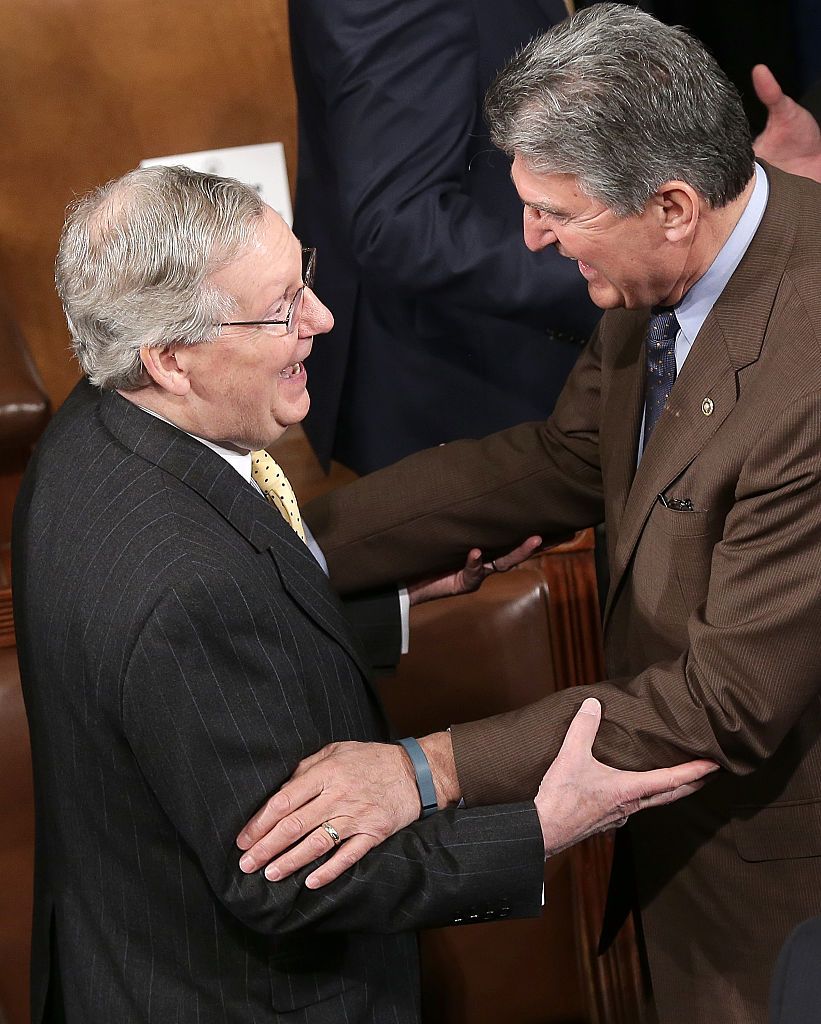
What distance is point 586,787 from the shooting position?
151 centimetres

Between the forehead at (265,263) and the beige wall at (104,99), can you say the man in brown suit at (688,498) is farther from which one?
the beige wall at (104,99)

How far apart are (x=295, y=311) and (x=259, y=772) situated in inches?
20.6

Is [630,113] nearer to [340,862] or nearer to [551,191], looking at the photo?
[551,191]

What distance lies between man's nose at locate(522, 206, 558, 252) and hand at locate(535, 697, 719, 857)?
582mm

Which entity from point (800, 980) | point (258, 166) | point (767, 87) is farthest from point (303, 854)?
point (258, 166)

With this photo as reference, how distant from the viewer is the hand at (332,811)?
4.43 ft

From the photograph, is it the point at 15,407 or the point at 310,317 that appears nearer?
the point at 310,317

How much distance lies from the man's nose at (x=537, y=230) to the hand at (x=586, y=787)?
1.91ft

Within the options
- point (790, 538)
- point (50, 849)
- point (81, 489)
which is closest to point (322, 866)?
point (50, 849)

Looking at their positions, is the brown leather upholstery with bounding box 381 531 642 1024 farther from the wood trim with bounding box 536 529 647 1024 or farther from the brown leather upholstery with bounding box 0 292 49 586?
the brown leather upholstery with bounding box 0 292 49 586

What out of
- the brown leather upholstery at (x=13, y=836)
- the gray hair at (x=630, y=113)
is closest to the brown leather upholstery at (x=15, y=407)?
the brown leather upholstery at (x=13, y=836)

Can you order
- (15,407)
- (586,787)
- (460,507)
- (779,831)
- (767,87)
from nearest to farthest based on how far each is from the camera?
(586,787)
(779,831)
(460,507)
(767,87)
(15,407)

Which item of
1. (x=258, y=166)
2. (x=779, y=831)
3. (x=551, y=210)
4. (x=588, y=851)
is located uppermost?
(x=551, y=210)

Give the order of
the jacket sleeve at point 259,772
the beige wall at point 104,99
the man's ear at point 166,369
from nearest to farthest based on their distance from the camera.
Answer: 1. the jacket sleeve at point 259,772
2. the man's ear at point 166,369
3. the beige wall at point 104,99
